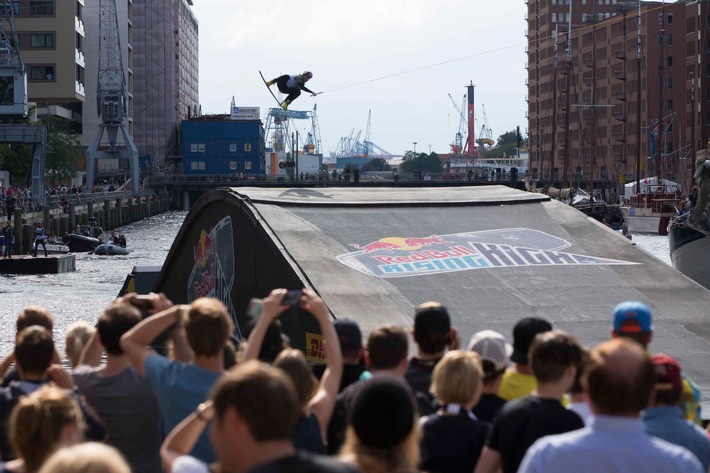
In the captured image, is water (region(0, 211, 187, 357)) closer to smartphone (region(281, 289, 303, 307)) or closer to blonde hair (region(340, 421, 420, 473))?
smartphone (region(281, 289, 303, 307))

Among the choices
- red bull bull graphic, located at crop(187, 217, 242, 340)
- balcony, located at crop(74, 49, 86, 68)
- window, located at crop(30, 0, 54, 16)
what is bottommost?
red bull bull graphic, located at crop(187, 217, 242, 340)

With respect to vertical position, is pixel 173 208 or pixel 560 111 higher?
A: pixel 560 111

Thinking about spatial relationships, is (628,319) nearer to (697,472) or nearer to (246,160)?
(697,472)

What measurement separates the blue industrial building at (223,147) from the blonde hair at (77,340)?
14552 centimetres

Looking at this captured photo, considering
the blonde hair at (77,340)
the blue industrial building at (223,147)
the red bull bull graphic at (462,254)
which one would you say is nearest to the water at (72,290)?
the red bull bull graphic at (462,254)

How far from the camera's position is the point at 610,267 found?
57.4ft

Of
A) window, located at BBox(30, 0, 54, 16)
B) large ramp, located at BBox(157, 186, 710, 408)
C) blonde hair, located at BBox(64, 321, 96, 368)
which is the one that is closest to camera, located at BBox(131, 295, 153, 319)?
blonde hair, located at BBox(64, 321, 96, 368)

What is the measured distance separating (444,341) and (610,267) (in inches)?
435

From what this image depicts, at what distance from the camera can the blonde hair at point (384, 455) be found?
440 cm

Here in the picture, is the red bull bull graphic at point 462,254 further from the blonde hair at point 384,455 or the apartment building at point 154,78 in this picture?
the apartment building at point 154,78

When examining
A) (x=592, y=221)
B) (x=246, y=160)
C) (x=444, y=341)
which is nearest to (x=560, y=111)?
(x=246, y=160)

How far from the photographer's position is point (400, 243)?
1814 centimetres

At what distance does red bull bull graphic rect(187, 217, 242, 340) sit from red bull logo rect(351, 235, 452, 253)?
238 cm

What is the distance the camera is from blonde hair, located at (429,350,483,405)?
5797 mm
